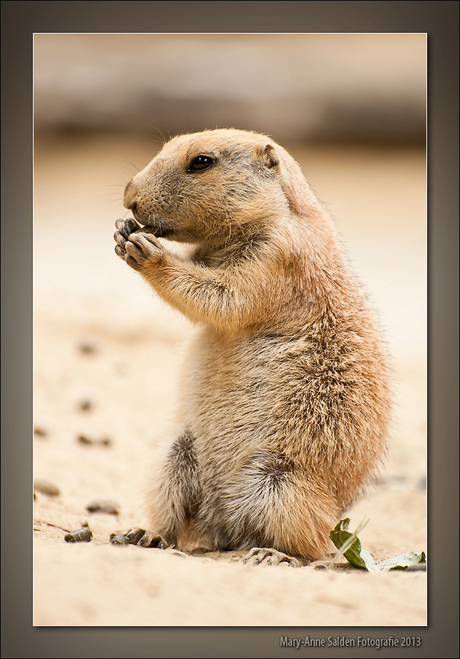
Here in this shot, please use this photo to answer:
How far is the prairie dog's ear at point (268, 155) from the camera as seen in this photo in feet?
11.9

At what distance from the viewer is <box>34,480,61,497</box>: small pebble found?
446 centimetres

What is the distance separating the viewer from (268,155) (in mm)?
3648

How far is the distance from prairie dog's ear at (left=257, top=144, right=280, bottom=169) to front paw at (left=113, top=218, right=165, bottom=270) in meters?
0.71

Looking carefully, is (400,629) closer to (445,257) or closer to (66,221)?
(445,257)

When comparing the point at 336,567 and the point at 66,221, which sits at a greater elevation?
the point at 66,221

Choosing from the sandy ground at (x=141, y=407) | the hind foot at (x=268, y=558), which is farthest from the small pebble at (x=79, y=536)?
the hind foot at (x=268, y=558)

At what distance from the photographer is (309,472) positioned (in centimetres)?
343

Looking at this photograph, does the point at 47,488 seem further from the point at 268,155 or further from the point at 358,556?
the point at 268,155

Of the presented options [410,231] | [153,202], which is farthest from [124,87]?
[153,202]

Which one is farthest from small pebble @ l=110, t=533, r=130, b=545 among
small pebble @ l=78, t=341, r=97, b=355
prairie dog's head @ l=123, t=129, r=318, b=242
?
small pebble @ l=78, t=341, r=97, b=355

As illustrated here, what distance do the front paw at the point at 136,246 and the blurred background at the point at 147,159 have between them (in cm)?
29

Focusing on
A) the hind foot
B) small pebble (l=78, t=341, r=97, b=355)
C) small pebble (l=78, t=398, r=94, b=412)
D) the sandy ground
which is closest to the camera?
the sandy ground

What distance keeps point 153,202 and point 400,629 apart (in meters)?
2.34

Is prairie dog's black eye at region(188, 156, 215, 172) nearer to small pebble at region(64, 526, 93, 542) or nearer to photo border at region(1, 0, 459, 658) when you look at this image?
photo border at region(1, 0, 459, 658)
